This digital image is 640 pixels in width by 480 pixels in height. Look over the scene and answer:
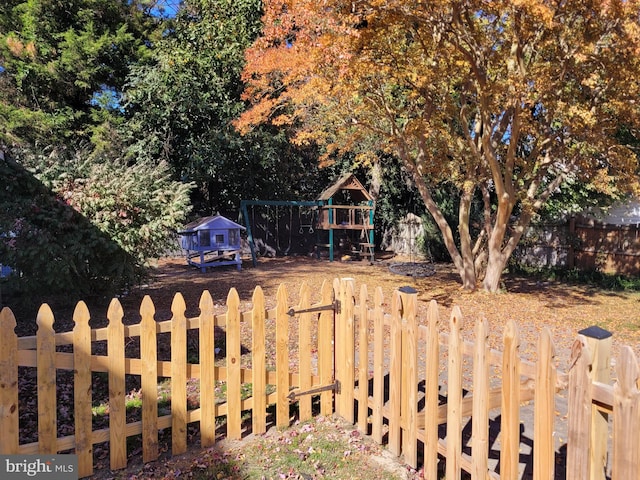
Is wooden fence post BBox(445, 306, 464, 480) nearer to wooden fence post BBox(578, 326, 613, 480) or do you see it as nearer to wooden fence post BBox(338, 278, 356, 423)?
wooden fence post BBox(578, 326, 613, 480)

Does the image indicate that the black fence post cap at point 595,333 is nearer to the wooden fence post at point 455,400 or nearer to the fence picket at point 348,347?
the wooden fence post at point 455,400

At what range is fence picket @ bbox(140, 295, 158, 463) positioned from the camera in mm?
2727

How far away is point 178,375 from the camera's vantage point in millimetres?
2859

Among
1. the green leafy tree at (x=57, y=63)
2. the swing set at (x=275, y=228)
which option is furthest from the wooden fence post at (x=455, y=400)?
the green leafy tree at (x=57, y=63)

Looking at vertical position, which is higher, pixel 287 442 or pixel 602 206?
pixel 602 206

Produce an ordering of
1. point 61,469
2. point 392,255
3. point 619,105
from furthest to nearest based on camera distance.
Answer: point 392,255 → point 619,105 → point 61,469

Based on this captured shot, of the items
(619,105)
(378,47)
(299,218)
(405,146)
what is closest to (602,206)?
(619,105)

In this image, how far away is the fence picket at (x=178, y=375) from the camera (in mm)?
2838

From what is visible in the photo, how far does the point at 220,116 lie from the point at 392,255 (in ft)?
26.1

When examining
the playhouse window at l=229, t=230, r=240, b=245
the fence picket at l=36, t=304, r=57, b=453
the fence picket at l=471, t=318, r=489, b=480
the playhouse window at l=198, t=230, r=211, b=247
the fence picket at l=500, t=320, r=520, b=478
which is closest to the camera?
the fence picket at l=500, t=320, r=520, b=478

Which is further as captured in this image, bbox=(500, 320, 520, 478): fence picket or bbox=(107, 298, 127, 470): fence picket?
bbox=(107, 298, 127, 470): fence picket

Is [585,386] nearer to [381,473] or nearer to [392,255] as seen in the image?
[381,473]

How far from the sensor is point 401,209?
674 inches

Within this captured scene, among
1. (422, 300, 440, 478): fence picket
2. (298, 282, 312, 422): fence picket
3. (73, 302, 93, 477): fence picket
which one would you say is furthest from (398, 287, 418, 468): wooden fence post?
(73, 302, 93, 477): fence picket
